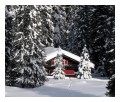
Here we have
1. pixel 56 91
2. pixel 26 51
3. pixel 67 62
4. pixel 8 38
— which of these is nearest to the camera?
pixel 56 91

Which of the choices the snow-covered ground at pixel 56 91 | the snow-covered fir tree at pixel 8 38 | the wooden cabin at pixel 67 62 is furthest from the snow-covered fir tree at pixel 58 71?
the snow-covered fir tree at pixel 8 38

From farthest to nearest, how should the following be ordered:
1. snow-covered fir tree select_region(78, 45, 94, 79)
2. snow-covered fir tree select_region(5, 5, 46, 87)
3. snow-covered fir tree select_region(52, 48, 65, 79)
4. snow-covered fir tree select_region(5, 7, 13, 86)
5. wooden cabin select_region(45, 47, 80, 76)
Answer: wooden cabin select_region(45, 47, 80, 76) → snow-covered fir tree select_region(78, 45, 94, 79) → snow-covered fir tree select_region(52, 48, 65, 79) → snow-covered fir tree select_region(5, 7, 13, 86) → snow-covered fir tree select_region(5, 5, 46, 87)

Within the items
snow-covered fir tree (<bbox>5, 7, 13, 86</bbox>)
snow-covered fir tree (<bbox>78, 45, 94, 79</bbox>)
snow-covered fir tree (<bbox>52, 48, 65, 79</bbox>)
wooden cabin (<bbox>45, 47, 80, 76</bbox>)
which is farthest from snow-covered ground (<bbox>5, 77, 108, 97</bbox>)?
wooden cabin (<bbox>45, 47, 80, 76</bbox>)

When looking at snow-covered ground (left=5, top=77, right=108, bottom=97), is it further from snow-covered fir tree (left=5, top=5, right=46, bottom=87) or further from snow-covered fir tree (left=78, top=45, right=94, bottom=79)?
snow-covered fir tree (left=78, top=45, right=94, bottom=79)

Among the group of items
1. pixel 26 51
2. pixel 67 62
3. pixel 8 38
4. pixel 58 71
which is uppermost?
pixel 8 38

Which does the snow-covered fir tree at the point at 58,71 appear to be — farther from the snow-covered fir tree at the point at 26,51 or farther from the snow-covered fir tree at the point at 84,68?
the snow-covered fir tree at the point at 26,51

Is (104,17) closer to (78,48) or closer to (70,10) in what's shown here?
(78,48)

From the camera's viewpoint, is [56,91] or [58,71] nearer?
[56,91]

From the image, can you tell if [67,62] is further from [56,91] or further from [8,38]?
[56,91]

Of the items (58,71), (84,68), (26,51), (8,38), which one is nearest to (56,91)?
(26,51)

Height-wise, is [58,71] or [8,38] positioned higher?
[8,38]

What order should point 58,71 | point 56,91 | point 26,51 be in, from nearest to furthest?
point 56,91, point 26,51, point 58,71

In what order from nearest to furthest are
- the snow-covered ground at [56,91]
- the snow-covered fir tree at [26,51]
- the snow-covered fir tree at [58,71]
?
the snow-covered ground at [56,91] < the snow-covered fir tree at [26,51] < the snow-covered fir tree at [58,71]
